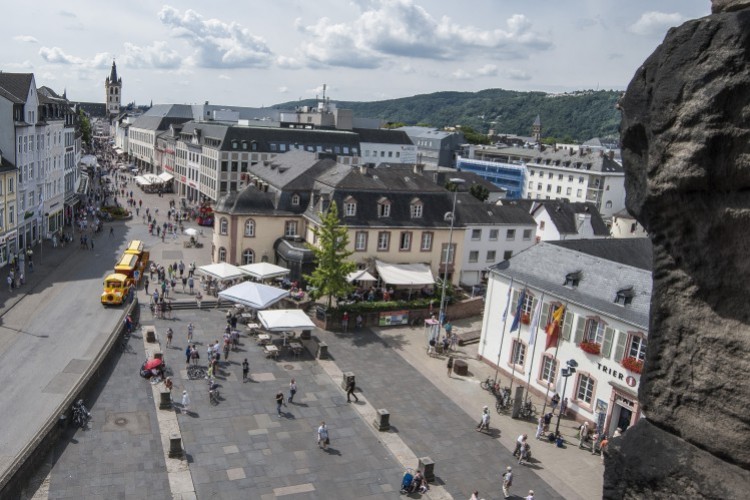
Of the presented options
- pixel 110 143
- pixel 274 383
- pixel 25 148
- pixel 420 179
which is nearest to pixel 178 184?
pixel 25 148

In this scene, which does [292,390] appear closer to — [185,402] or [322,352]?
[185,402]

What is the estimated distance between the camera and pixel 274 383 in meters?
31.9

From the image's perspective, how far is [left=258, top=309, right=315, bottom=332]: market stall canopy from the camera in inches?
1414

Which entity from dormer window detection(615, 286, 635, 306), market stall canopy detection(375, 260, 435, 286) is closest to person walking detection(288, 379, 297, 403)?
dormer window detection(615, 286, 635, 306)

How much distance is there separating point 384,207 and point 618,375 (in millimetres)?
26231

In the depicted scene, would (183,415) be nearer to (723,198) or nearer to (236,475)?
(236,475)

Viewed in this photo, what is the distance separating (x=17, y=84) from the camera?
5228cm

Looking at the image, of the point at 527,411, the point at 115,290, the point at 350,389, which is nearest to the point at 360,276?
the point at 115,290

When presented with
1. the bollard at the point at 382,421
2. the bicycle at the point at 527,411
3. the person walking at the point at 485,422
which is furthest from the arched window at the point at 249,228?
the person walking at the point at 485,422

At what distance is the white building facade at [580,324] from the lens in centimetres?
2917

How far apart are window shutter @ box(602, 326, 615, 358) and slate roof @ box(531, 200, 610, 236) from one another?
123ft

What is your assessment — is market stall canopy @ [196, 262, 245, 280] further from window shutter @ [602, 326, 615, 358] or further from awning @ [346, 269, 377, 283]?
window shutter @ [602, 326, 615, 358]

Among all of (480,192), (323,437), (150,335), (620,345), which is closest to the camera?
(323,437)

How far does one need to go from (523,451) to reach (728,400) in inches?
947
